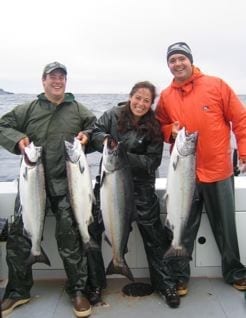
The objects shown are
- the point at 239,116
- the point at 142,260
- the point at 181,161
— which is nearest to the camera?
the point at 181,161

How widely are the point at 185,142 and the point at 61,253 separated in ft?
4.95

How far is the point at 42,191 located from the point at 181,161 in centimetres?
125

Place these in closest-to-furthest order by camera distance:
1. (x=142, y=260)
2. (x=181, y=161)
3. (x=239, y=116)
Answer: (x=181, y=161) < (x=239, y=116) < (x=142, y=260)

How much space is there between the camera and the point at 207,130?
4102 mm

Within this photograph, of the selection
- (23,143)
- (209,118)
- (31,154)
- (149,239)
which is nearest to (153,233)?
(149,239)

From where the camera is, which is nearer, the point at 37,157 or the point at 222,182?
the point at 37,157

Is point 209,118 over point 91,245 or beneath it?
over

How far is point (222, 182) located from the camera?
420 cm

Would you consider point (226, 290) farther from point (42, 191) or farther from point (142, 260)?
point (42, 191)

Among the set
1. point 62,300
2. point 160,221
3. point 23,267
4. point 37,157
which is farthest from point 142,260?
point 37,157

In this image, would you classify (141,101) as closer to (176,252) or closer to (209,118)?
(209,118)

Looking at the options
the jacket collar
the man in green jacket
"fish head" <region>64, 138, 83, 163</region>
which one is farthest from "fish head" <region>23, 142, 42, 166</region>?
the jacket collar

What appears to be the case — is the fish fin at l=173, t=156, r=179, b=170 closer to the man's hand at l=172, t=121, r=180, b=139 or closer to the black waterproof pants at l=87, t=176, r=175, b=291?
the man's hand at l=172, t=121, r=180, b=139

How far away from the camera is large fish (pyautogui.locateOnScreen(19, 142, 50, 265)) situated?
387 centimetres
